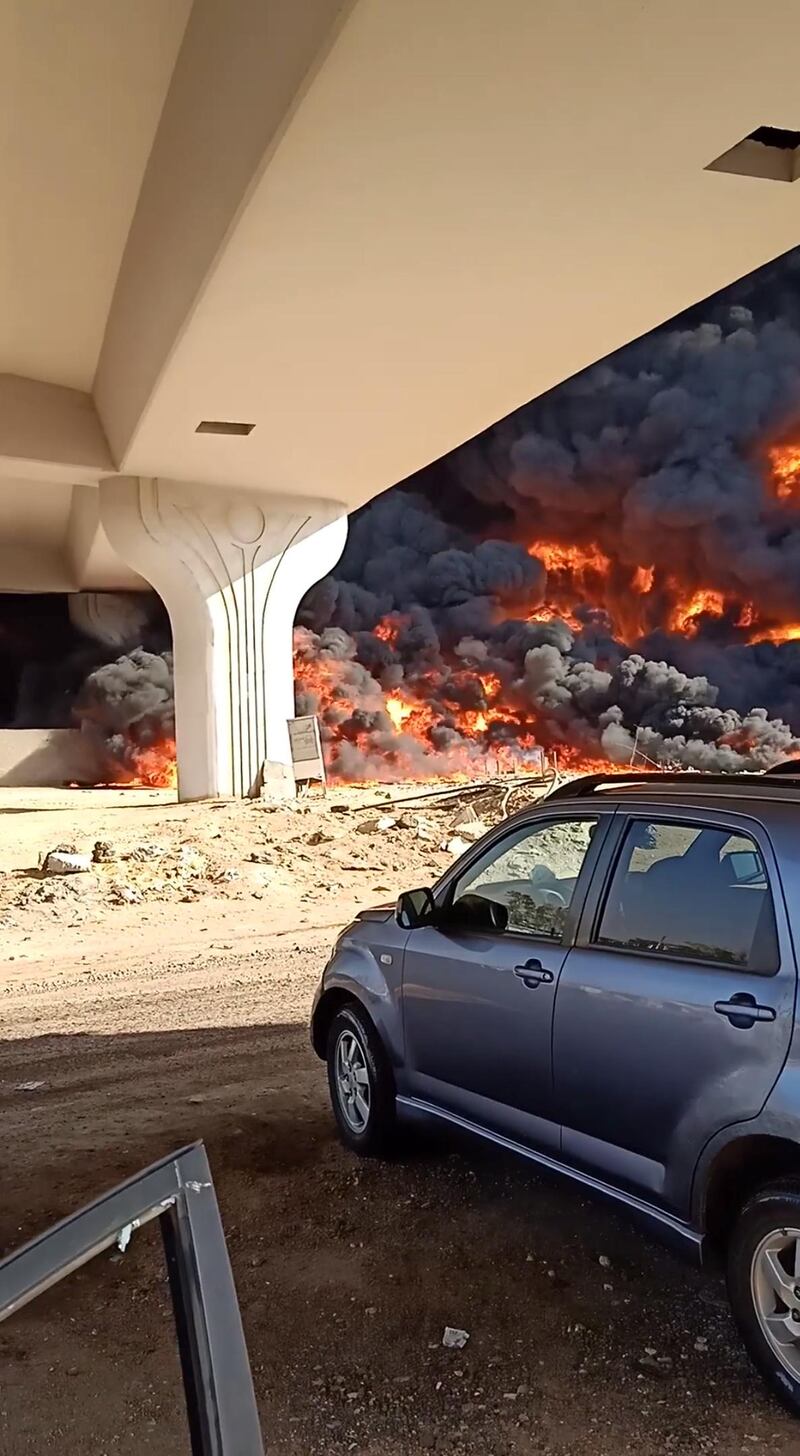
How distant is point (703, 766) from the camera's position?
26.2 m

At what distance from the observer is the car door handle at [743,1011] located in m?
2.82

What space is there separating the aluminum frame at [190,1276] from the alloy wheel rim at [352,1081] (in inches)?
119

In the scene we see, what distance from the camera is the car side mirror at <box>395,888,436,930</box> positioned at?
4242mm

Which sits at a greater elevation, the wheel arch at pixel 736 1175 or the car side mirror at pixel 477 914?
the car side mirror at pixel 477 914

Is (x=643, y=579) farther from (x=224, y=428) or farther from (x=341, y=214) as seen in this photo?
(x=341, y=214)

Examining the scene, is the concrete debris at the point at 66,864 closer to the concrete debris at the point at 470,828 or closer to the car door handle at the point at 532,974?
the concrete debris at the point at 470,828

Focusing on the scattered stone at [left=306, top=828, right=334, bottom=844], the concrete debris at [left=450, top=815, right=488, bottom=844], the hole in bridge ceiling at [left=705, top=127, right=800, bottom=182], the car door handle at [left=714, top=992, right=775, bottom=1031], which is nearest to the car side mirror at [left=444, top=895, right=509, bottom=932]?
the car door handle at [left=714, top=992, right=775, bottom=1031]

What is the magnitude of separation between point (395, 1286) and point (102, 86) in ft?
28.9

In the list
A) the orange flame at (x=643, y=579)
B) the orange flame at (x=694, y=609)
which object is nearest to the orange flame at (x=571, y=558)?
the orange flame at (x=643, y=579)

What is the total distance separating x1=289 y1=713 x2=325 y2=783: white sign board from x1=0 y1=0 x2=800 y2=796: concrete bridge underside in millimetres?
3778

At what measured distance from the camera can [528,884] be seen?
4.21 metres

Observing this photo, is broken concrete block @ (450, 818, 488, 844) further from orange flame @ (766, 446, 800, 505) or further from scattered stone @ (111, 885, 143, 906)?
orange flame @ (766, 446, 800, 505)

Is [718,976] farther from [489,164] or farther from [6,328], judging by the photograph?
[6,328]

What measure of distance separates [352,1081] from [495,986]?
1.20 meters
